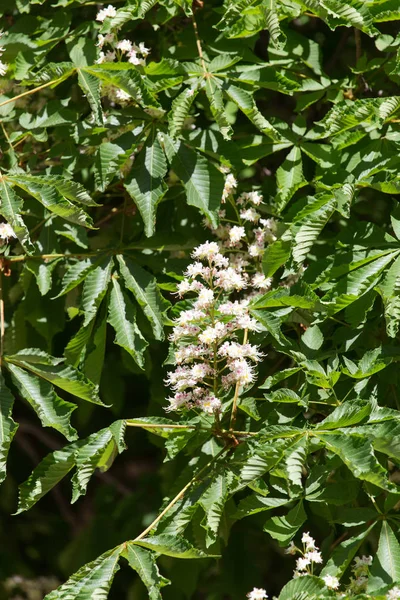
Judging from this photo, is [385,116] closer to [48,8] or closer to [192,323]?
[192,323]

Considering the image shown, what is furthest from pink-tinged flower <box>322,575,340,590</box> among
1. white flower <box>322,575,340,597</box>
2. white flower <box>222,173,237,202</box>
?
white flower <box>222,173,237,202</box>

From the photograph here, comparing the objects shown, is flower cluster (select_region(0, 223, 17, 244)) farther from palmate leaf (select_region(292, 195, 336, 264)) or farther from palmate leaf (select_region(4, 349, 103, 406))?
palmate leaf (select_region(292, 195, 336, 264))

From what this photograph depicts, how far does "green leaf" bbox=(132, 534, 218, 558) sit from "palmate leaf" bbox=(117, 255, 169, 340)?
1.61 feet

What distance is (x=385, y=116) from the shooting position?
1.99 m

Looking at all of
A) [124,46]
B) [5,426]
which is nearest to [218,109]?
[124,46]

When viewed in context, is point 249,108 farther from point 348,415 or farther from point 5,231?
point 348,415

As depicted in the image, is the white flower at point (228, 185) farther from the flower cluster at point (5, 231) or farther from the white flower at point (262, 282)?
the flower cluster at point (5, 231)

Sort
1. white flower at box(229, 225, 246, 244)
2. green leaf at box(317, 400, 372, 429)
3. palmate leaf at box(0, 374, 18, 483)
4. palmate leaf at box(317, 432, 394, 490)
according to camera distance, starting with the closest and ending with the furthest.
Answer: palmate leaf at box(317, 432, 394, 490), green leaf at box(317, 400, 372, 429), palmate leaf at box(0, 374, 18, 483), white flower at box(229, 225, 246, 244)

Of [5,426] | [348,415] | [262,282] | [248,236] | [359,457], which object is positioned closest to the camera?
[359,457]

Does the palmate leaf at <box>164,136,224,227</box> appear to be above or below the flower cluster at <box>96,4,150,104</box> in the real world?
below

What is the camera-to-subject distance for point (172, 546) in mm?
1682

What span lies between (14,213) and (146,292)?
36 centimetres

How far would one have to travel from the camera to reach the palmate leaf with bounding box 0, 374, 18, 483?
189 cm

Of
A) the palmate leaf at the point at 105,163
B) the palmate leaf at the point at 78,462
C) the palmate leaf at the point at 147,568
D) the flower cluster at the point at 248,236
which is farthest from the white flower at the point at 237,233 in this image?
the palmate leaf at the point at 147,568
